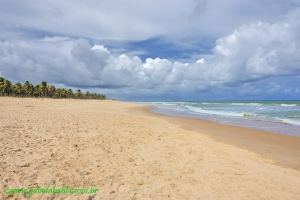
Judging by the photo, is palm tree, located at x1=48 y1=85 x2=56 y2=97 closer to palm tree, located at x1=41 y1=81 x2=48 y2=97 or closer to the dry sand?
palm tree, located at x1=41 y1=81 x2=48 y2=97

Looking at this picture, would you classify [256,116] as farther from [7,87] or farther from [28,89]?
[28,89]

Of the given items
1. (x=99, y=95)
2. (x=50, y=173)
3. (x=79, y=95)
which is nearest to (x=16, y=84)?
(x=79, y=95)

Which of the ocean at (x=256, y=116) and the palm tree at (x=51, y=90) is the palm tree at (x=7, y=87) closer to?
the palm tree at (x=51, y=90)

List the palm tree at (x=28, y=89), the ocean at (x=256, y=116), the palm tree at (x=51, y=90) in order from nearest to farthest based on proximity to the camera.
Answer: the ocean at (x=256, y=116)
the palm tree at (x=28, y=89)
the palm tree at (x=51, y=90)

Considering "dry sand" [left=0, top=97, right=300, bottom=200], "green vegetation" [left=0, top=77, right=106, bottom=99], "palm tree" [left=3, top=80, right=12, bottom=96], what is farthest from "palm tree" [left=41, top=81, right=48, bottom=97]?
"dry sand" [left=0, top=97, right=300, bottom=200]

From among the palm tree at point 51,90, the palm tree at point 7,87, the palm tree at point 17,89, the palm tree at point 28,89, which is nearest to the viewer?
the palm tree at point 7,87

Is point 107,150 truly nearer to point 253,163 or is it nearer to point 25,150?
point 25,150

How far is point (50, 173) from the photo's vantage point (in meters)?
6.69

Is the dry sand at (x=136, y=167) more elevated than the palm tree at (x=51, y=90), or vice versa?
the palm tree at (x=51, y=90)

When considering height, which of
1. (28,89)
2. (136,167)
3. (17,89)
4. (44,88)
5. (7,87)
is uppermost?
(44,88)

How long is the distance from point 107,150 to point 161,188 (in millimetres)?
3378

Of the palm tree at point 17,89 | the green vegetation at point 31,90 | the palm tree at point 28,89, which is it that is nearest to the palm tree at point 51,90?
the green vegetation at point 31,90

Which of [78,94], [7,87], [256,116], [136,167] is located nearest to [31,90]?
[7,87]

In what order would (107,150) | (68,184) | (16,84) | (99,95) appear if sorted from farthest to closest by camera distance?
(99,95) < (16,84) < (107,150) < (68,184)
